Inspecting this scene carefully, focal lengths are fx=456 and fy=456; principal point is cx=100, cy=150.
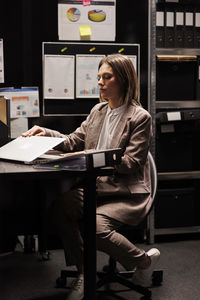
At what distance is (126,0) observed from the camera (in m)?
3.12

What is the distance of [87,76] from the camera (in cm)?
311

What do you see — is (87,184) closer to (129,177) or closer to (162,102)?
(129,177)

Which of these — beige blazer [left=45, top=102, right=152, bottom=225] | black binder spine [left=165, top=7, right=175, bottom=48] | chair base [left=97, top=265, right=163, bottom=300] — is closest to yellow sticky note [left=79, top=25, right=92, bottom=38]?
black binder spine [left=165, top=7, right=175, bottom=48]

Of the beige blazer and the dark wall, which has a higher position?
the dark wall

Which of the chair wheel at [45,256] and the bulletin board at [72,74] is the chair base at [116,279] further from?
the bulletin board at [72,74]

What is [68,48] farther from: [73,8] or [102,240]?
[102,240]

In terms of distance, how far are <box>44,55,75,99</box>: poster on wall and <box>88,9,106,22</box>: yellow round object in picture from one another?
29 centimetres

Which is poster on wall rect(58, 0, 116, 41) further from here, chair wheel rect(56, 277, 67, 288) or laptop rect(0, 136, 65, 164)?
chair wheel rect(56, 277, 67, 288)

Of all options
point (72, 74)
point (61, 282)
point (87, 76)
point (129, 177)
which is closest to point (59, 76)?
point (72, 74)

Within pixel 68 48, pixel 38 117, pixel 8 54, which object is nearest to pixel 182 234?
pixel 38 117

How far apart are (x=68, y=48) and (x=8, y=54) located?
397 mm

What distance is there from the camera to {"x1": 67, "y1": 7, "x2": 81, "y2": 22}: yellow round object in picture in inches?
119

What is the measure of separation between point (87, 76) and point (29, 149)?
1.54m

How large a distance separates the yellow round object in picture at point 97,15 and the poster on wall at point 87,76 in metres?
0.25
